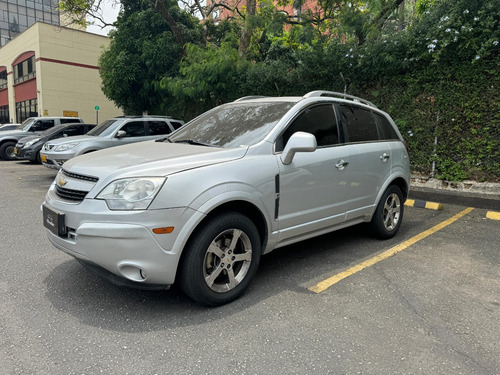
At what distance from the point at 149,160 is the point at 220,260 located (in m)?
0.99

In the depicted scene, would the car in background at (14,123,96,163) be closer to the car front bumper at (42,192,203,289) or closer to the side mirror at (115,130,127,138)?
the side mirror at (115,130,127,138)

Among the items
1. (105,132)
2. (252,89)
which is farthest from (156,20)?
(105,132)

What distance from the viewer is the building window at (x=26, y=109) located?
30.4 metres

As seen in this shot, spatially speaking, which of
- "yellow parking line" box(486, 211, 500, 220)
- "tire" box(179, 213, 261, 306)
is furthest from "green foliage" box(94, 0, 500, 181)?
"tire" box(179, 213, 261, 306)

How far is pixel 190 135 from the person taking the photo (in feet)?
13.7

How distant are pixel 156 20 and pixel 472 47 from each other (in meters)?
11.0

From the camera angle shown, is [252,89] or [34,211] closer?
[34,211]

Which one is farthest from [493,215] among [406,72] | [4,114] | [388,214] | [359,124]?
[4,114]

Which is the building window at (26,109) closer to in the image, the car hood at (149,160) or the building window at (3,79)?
the building window at (3,79)

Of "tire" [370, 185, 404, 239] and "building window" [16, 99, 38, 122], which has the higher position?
"building window" [16, 99, 38, 122]

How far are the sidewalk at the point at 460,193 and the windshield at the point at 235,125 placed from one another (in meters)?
4.85

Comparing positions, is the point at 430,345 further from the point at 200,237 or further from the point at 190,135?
the point at 190,135

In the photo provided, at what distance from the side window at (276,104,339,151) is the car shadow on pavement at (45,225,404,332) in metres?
1.32

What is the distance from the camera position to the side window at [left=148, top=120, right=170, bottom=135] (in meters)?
10.4
